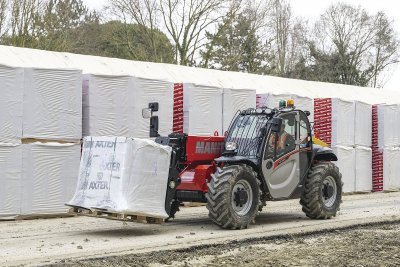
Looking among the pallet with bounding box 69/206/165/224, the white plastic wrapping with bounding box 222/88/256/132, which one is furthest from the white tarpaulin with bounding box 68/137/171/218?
the white plastic wrapping with bounding box 222/88/256/132

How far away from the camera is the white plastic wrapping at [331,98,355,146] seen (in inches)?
755

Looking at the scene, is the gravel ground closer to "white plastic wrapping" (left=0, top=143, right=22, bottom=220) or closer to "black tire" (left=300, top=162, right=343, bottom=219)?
"black tire" (left=300, top=162, right=343, bottom=219)

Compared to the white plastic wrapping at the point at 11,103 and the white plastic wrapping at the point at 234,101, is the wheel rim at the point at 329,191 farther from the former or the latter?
the white plastic wrapping at the point at 11,103

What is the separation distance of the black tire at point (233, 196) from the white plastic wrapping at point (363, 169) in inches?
371

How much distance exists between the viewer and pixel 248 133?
1214 centimetres

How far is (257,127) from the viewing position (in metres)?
12.1

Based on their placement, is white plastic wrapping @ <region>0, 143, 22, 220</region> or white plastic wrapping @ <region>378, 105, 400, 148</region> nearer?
white plastic wrapping @ <region>0, 143, 22, 220</region>

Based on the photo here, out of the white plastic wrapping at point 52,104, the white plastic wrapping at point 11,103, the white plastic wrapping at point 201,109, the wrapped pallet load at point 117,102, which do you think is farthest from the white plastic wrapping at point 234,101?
the white plastic wrapping at point 11,103

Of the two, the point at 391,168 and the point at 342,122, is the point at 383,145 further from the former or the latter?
the point at 342,122

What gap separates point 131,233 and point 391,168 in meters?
12.7

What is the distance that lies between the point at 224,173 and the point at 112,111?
3968 millimetres

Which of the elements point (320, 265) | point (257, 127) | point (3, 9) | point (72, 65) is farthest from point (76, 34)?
point (320, 265)

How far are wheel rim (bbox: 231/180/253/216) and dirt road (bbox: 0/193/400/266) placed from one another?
0.37 meters

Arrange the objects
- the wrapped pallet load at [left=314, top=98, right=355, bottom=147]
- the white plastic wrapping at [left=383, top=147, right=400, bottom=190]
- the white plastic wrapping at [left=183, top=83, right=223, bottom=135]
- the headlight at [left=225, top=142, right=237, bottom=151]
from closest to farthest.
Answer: the headlight at [left=225, top=142, right=237, bottom=151] → the white plastic wrapping at [left=183, top=83, right=223, bottom=135] → the wrapped pallet load at [left=314, top=98, right=355, bottom=147] → the white plastic wrapping at [left=383, top=147, right=400, bottom=190]
